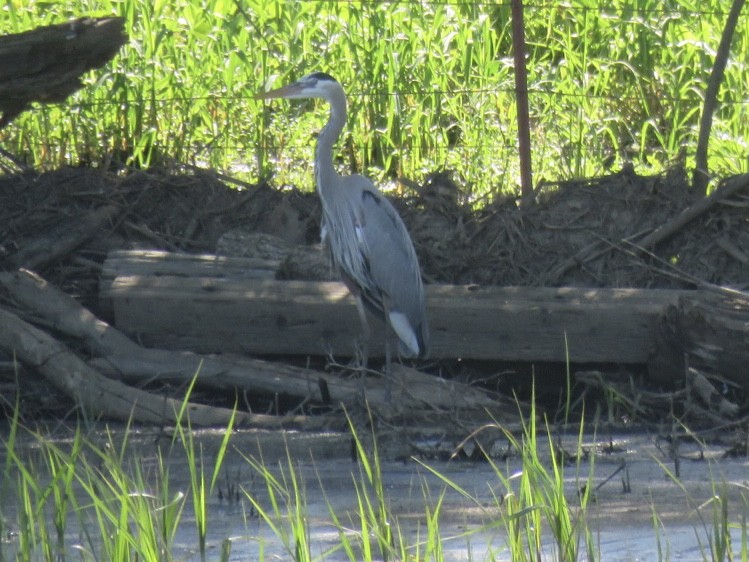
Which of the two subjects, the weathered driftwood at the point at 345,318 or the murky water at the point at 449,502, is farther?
the weathered driftwood at the point at 345,318

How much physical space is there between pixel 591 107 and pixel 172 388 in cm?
488

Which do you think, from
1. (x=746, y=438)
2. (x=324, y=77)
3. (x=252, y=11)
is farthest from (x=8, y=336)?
(x=252, y=11)

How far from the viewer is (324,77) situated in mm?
7211

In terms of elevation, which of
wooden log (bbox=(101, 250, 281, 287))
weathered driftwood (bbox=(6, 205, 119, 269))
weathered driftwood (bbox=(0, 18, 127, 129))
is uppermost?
weathered driftwood (bbox=(0, 18, 127, 129))

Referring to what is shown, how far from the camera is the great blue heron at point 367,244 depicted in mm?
6375

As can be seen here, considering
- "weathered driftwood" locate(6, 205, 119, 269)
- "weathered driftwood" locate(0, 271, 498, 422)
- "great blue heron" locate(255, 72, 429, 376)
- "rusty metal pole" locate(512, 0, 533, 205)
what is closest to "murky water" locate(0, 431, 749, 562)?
"weathered driftwood" locate(0, 271, 498, 422)

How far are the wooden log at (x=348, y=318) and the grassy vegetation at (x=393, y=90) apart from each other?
94.4 inches

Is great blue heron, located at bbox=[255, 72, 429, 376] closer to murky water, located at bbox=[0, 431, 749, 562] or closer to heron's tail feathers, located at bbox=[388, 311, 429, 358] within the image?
heron's tail feathers, located at bbox=[388, 311, 429, 358]

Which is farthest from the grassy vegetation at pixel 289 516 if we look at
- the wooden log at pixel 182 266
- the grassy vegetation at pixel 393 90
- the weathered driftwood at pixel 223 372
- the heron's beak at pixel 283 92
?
the grassy vegetation at pixel 393 90

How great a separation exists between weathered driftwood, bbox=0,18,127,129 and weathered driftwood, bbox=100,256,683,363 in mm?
1220

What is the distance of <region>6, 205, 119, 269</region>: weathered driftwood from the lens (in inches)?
269

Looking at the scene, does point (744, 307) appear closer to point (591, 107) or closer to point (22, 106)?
point (22, 106)

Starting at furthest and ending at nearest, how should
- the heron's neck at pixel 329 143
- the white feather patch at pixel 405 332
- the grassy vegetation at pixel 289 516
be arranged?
Answer: the heron's neck at pixel 329 143 < the white feather patch at pixel 405 332 < the grassy vegetation at pixel 289 516

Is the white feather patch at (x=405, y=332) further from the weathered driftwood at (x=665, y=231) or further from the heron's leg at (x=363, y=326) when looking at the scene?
the weathered driftwood at (x=665, y=231)
